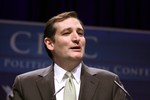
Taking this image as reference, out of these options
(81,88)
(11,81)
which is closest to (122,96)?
(81,88)

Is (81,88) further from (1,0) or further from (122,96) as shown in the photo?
(1,0)

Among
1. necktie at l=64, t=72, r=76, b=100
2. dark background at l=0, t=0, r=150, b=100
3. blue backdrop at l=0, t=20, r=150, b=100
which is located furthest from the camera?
dark background at l=0, t=0, r=150, b=100

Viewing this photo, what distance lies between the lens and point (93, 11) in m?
4.40

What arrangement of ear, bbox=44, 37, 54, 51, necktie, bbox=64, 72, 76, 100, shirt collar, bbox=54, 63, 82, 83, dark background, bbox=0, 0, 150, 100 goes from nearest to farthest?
necktie, bbox=64, 72, 76, 100, shirt collar, bbox=54, 63, 82, 83, ear, bbox=44, 37, 54, 51, dark background, bbox=0, 0, 150, 100

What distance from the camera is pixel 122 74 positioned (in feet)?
13.0

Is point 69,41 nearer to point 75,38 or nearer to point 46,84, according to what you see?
point 75,38

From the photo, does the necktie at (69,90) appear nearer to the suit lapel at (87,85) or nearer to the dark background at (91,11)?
the suit lapel at (87,85)

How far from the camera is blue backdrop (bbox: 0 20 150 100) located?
381 cm

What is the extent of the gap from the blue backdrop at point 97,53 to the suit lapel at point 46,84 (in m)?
1.62

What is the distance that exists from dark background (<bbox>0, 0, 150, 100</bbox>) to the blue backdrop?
0.12 m

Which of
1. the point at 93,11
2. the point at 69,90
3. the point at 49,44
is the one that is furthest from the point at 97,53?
the point at 69,90

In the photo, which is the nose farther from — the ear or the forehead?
the ear

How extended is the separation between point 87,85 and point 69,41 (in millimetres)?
248

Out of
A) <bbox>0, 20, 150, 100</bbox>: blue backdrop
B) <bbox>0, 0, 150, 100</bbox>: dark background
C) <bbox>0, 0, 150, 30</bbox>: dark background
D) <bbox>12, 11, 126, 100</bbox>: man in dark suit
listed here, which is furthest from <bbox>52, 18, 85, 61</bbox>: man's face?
<bbox>0, 0, 150, 30</bbox>: dark background
